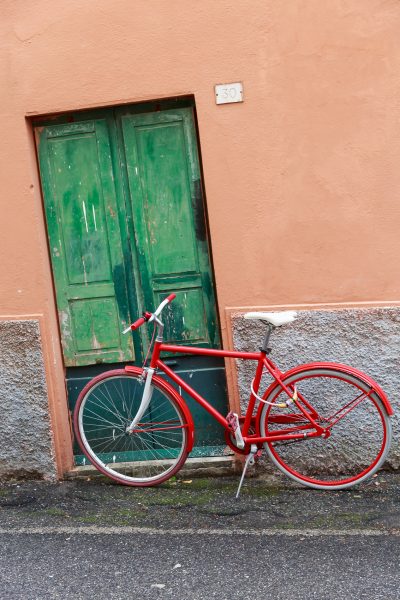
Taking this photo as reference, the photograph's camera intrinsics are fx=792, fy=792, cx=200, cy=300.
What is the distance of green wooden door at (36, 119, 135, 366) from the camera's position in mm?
5453

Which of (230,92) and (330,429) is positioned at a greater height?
(230,92)

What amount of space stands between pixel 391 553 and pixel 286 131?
103 inches

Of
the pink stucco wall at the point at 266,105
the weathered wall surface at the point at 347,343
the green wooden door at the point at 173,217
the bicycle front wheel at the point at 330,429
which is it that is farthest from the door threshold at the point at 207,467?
the pink stucco wall at the point at 266,105

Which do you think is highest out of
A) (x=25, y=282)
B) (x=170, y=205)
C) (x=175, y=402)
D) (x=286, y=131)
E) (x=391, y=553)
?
(x=286, y=131)

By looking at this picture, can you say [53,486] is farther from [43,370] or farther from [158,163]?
[158,163]

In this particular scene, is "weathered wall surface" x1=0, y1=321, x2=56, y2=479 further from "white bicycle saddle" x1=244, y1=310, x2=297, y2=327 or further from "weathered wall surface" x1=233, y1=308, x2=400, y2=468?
"white bicycle saddle" x1=244, y1=310, x2=297, y2=327

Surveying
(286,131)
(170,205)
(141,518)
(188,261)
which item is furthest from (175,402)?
(286,131)

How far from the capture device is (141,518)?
470cm

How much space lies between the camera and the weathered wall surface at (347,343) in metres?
5.07

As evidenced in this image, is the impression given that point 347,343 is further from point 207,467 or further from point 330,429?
point 207,467

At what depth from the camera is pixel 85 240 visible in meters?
5.52

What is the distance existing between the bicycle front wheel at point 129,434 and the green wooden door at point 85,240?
0.36 meters

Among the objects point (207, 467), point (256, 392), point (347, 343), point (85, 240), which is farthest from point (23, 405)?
point (347, 343)

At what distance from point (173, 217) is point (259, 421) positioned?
1.54m
